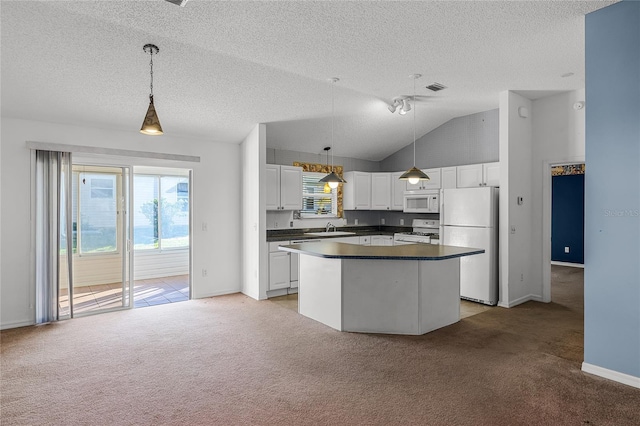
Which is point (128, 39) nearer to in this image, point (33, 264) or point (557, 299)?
point (33, 264)

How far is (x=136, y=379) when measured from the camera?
3053 millimetres

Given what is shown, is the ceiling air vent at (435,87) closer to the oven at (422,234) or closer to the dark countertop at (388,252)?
the dark countertop at (388,252)

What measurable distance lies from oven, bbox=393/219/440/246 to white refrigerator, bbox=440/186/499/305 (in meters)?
0.64

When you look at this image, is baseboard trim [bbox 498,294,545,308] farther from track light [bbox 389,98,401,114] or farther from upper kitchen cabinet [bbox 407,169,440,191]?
track light [bbox 389,98,401,114]

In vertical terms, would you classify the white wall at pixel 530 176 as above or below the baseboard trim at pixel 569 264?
above

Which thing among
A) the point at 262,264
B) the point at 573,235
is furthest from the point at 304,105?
the point at 573,235

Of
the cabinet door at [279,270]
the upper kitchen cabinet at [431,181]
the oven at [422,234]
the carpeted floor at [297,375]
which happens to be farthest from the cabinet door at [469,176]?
the cabinet door at [279,270]

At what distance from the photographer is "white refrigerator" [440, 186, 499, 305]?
5.21 meters

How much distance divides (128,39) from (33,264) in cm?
299

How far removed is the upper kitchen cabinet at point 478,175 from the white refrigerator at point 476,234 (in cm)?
34

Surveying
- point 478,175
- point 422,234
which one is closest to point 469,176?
point 478,175

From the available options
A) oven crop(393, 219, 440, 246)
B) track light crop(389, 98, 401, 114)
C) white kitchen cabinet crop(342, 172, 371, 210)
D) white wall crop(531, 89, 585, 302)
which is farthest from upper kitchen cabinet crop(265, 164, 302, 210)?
white wall crop(531, 89, 585, 302)

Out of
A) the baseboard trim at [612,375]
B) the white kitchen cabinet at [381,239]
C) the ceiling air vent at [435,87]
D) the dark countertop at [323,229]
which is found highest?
the ceiling air vent at [435,87]

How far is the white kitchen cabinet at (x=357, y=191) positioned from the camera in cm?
709
